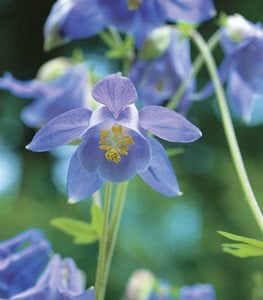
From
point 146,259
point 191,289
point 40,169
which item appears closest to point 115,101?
point 191,289

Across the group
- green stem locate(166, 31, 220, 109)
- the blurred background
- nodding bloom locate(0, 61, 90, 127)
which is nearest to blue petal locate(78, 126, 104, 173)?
green stem locate(166, 31, 220, 109)

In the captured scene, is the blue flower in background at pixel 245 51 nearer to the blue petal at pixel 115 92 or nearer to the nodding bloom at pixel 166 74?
the nodding bloom at pixel 166 74

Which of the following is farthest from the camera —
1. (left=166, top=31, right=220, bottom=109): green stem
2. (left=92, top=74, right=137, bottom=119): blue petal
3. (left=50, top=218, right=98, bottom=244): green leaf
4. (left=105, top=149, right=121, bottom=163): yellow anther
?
(left=166, top=31, right=220, bottom=109): green stem

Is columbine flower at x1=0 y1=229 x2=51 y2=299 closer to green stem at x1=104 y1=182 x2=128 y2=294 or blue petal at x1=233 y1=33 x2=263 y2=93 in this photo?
green stem at x1=104 y1=182 x2=128 y2=294

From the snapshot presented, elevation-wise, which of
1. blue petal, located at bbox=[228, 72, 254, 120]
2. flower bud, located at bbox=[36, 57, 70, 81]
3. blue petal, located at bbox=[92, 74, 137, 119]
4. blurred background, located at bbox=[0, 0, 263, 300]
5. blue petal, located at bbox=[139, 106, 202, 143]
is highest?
blue petal, located at bbox=[92, 74, 137, 119]

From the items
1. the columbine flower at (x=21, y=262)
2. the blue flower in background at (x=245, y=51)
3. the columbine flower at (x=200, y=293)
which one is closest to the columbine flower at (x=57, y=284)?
the columbine flower at (x=21, y=262)

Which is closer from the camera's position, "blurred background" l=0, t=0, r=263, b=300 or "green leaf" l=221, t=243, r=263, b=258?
"green leaf" l=221, t=243, r=263, b=258

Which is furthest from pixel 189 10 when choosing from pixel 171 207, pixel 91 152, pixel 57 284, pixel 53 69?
pixel 171 207
